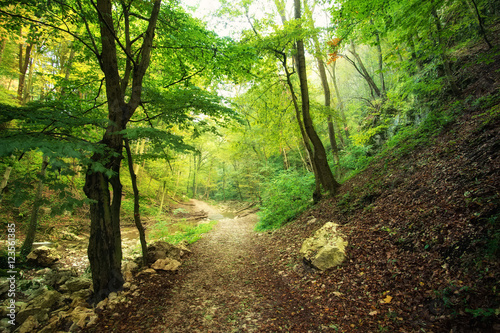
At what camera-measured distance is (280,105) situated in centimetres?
940

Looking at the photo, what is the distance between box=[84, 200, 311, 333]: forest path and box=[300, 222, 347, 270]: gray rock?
78 cm

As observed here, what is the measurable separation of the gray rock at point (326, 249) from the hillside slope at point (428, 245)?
0.16 metres

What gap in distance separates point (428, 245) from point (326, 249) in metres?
1.68

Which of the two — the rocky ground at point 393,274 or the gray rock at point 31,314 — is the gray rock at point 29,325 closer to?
the gray rock at point 31,314

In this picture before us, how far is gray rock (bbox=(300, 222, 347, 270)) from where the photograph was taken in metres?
3.97

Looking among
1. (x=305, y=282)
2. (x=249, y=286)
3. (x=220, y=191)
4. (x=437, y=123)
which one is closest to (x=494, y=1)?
(x=437, y=123)

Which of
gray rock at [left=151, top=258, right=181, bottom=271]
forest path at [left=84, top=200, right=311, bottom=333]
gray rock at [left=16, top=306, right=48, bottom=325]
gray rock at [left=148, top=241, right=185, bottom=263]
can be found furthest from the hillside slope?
gray rock at [left=16, top=306, right=48, bottom=325]

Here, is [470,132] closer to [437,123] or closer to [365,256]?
[437,123]

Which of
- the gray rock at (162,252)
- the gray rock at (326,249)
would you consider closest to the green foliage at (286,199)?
the gray rock at (326,249)

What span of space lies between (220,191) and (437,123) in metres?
30.0

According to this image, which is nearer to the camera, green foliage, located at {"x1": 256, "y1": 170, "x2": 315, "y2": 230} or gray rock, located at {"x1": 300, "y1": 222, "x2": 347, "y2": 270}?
gray rock, located at {"x1": 300, "y1": 222, "x2": 347, "y2": 270}

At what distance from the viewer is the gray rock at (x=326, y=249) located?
3.97 metres

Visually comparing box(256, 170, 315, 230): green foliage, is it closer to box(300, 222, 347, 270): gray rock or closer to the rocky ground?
the rocky ground

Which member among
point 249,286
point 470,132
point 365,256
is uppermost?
point 470,132
